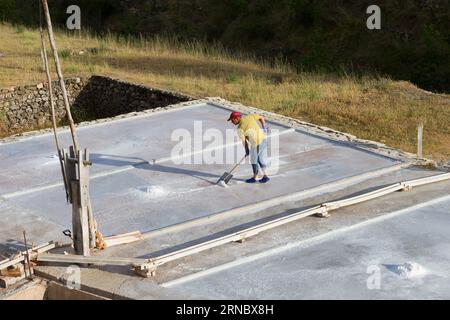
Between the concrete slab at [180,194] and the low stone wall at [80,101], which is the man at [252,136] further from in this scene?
the low stone wall at [80,101]

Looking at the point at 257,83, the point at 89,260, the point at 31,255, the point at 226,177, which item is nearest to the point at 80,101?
the point at 257,83

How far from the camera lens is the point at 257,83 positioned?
18797mm

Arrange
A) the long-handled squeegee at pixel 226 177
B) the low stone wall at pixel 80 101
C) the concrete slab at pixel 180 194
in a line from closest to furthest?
the concrete slab at pixel 180 194 < the long-handled squeegee at pixel 226 177 < the low stone wall at pixel 80 101

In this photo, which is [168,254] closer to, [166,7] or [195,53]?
[195,53]

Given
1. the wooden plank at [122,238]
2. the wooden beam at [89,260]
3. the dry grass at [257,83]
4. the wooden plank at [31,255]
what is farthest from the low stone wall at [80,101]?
the wooden beam at [89,260]

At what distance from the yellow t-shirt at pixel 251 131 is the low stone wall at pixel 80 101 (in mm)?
5626

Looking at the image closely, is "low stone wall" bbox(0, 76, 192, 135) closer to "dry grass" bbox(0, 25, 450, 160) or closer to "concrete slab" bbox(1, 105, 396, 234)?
"dry grass" bbox(0, 25, 450, 160)

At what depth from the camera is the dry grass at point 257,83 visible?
51.8 feet

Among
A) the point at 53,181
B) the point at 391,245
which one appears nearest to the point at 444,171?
the point at 391,245

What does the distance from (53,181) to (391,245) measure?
476cm

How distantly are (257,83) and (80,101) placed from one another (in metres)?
3.92

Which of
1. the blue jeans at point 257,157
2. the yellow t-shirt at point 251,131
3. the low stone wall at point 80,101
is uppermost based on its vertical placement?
the yellow t-shirt at point 251,131

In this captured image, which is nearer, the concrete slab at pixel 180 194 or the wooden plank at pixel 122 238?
the concrete slab at pixel 180 194

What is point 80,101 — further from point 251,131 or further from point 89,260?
point 89,260
